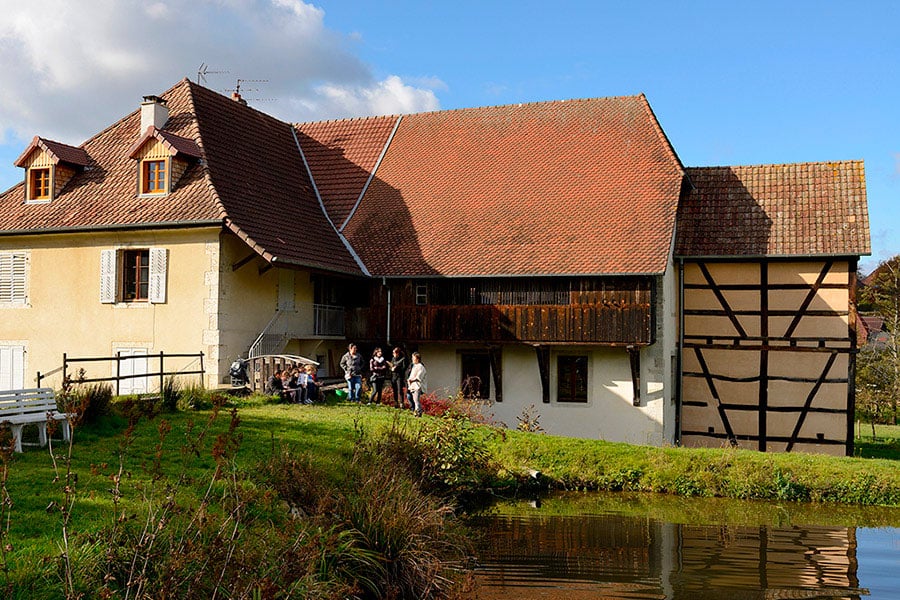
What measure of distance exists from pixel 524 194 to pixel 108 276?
410 inches

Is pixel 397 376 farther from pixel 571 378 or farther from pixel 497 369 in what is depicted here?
pixel 571 378

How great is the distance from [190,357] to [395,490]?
34.6ft

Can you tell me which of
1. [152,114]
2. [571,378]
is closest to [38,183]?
[152,114]

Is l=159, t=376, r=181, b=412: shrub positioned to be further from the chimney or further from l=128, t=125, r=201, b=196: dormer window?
the chimney

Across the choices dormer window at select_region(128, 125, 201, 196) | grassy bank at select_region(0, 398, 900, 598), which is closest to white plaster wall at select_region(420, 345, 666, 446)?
grassy bank at select_region(0, 398, 900, 598)

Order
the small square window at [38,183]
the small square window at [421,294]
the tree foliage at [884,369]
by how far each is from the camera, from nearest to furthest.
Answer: the small square window at [38,183] < the small square window at [421,294] < the tree foliage at [884,369]

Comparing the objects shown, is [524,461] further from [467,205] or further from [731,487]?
[467,205]

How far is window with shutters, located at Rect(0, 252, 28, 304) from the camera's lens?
21.0 m

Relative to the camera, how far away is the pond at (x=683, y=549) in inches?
388

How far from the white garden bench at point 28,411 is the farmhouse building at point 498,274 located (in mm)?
6695

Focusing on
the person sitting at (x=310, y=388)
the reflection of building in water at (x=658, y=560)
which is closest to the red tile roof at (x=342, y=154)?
the person sitting at (x=310, y=388)

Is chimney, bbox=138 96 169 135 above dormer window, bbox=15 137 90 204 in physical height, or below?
above

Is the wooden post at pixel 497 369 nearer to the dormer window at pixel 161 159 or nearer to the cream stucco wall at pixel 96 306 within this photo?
the cream stucco wall at pixel 96 306

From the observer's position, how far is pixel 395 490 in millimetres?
9828
